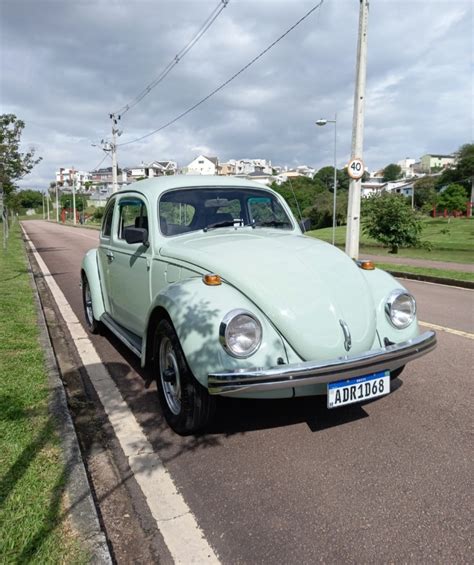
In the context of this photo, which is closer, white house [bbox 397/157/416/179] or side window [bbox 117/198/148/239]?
side window [bbox 117/198/148/239]

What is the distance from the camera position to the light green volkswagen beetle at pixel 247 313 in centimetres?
279

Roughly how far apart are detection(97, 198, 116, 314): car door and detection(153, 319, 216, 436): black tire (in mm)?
1921

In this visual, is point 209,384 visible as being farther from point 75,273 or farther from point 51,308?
point 75,273

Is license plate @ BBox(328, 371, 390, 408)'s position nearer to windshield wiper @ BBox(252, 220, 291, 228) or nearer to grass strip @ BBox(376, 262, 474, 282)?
windshield wiper @ BBox(252, 220, 291, 228)

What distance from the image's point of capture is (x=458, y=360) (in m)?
4.80

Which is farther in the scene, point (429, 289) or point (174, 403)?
point (429, 289)

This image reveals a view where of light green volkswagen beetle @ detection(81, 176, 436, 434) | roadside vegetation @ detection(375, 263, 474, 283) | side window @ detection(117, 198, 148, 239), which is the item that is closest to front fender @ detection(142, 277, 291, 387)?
light green volkswagen beetle @ detection(81, 176, 436, 434)

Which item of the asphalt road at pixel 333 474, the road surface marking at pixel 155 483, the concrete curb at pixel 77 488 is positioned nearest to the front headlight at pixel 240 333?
the asphalt road at pixel 333 474

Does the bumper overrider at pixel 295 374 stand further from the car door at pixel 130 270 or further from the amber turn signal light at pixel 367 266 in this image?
the car door at pixel 130 270

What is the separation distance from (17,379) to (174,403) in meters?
1.59

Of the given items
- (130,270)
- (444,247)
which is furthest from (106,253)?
(444,247)

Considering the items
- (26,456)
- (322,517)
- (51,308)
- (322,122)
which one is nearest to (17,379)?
(26,456)

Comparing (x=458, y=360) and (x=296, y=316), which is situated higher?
(x=296, y=316)

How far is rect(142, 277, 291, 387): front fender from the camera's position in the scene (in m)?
2.78
